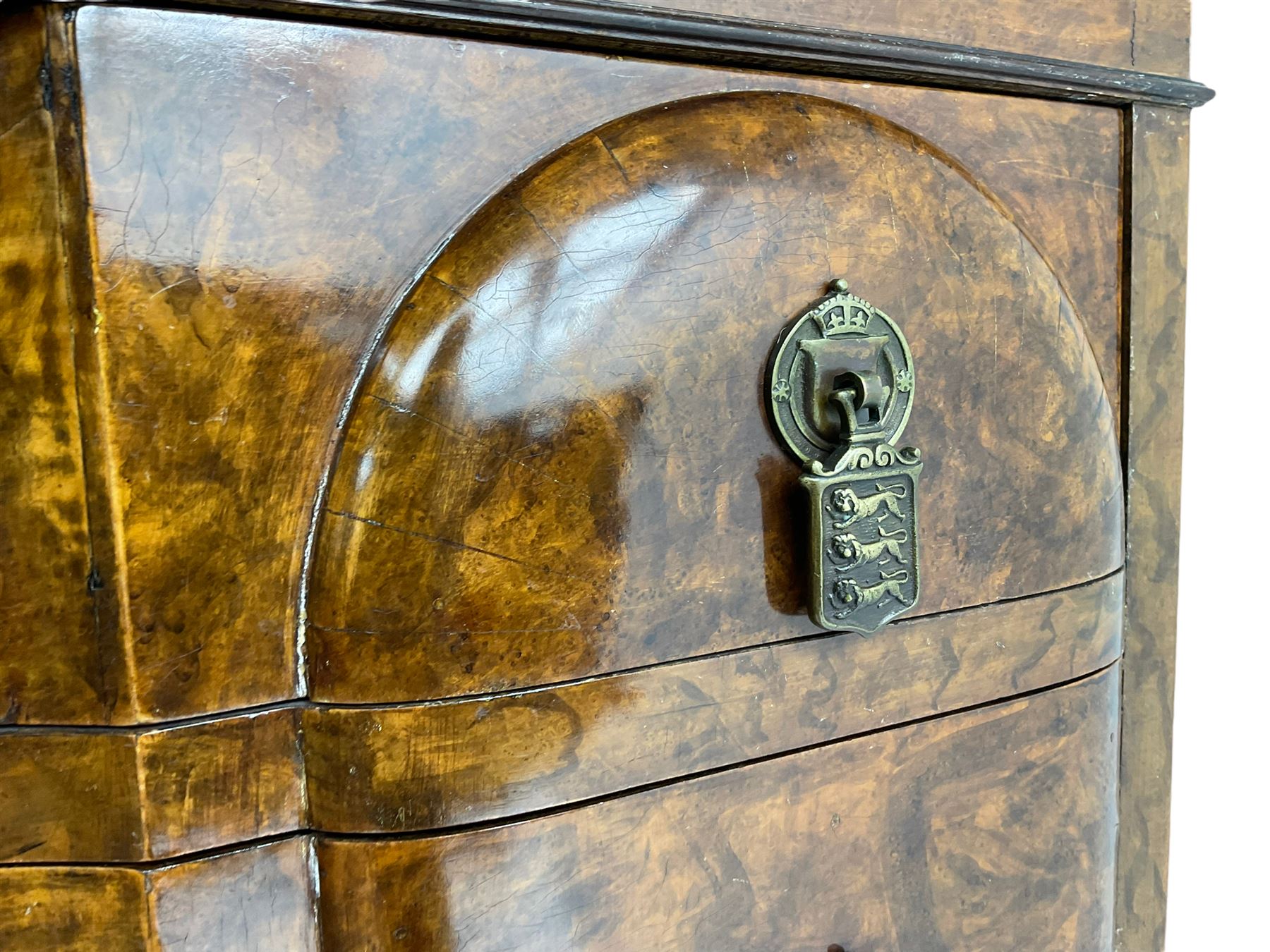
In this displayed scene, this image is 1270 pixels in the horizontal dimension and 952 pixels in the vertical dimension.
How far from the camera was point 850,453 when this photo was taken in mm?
756

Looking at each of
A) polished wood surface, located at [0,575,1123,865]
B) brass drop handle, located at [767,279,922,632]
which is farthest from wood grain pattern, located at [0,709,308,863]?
brass drop handle, located at [767,279,922,632]

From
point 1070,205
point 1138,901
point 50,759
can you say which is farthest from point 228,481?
point 1138,901

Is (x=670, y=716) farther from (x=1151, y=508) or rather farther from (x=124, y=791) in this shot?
(x=1151, y=508)

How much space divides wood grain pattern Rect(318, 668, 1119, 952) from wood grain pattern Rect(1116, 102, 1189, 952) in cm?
11

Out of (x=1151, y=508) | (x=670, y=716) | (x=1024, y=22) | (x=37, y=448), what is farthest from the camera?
(x=1151, y=508)

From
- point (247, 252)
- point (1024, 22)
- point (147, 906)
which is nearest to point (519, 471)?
point (247, 252)

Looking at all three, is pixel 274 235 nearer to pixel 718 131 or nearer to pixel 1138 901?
pixel 718 131

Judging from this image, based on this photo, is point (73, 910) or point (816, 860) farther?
point (816, 860)

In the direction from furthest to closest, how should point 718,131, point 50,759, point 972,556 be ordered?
point 972,556 < point 718,131 < point 50,759

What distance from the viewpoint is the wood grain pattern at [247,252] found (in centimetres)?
59

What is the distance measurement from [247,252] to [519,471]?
0.20 m

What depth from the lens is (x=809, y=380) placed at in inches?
29.8

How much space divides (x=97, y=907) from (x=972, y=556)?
65 cm

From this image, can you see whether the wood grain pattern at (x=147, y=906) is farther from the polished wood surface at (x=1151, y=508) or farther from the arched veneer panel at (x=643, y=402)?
the polished wood surface at (x=1151, y=508)
